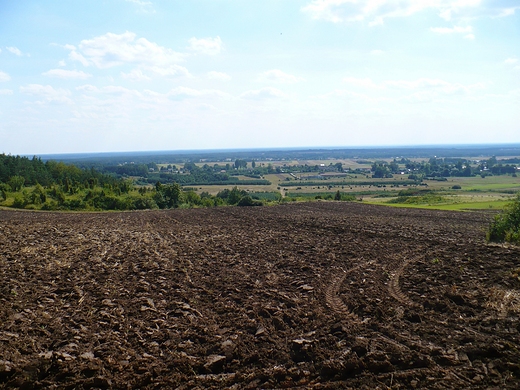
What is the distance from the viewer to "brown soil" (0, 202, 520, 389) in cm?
862

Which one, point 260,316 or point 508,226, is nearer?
point 260,316

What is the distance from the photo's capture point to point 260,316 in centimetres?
1173

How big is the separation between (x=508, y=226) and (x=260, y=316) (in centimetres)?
1896

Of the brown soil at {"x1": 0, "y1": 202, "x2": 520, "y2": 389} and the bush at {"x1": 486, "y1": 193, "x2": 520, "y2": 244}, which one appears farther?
the bush at {"x1": 486, "y1": 193, "x2": 520, "y2": 244}

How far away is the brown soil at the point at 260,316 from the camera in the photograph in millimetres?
8617

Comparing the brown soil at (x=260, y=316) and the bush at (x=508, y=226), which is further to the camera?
the bush at (x=508, y=226)

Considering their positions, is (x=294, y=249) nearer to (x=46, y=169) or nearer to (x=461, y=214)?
(x=461, y=214)

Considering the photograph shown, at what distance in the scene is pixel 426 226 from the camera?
105 feet

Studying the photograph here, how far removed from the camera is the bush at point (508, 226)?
899 inches

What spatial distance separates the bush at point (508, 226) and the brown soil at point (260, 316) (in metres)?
2.50

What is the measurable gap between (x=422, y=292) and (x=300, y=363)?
6364 millimetres

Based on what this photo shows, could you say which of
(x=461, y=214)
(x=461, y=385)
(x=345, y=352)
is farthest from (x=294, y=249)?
(x=461, y=214)

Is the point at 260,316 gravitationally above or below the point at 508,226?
below

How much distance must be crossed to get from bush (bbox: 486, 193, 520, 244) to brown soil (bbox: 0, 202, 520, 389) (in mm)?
2504
